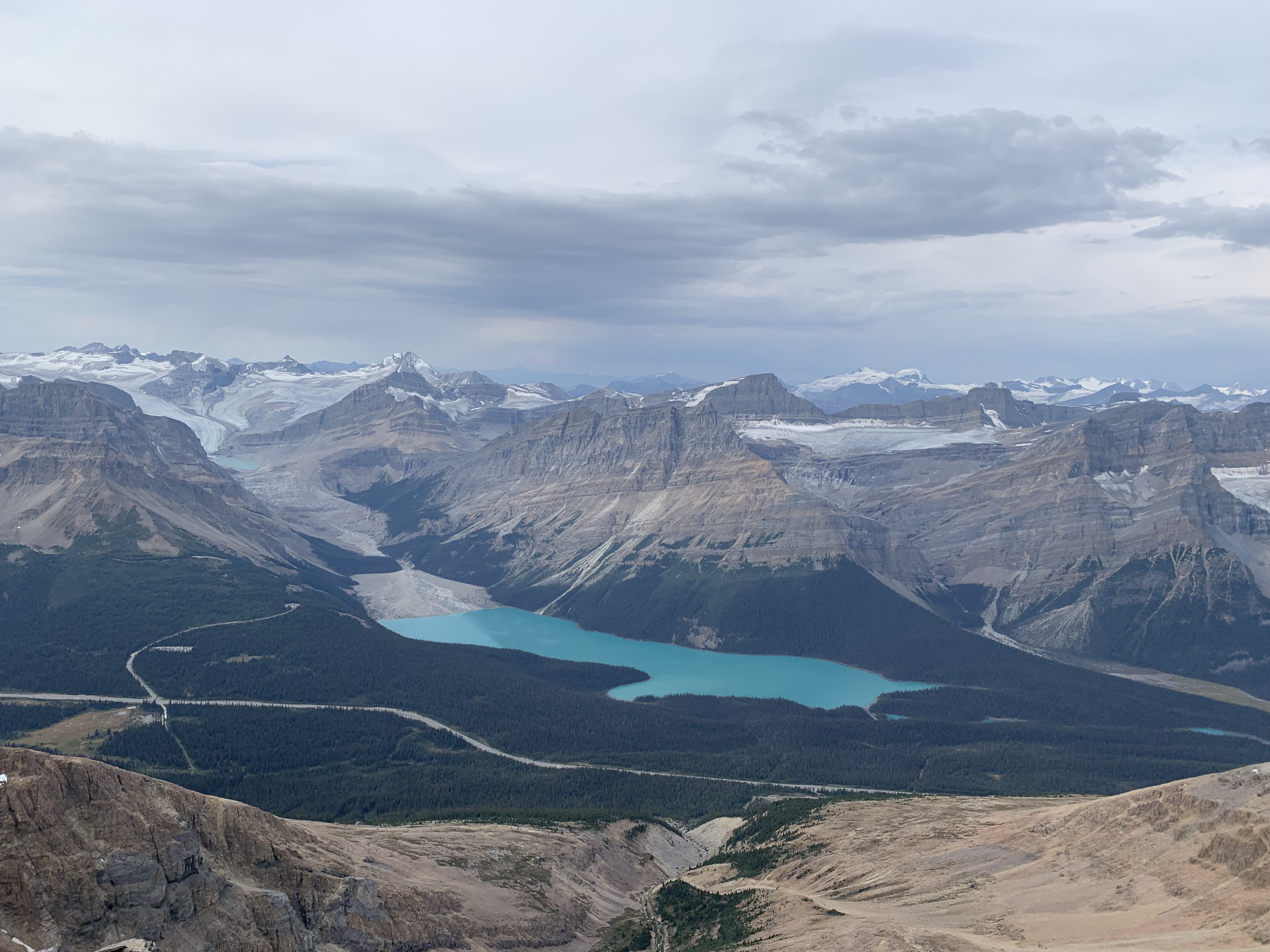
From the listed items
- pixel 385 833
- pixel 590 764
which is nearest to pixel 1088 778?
pixel 590 764

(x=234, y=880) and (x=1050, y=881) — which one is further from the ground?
(x=234, y=880)

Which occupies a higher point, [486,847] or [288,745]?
[486,847]

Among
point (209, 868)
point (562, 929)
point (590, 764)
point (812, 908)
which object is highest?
point (209, 868)

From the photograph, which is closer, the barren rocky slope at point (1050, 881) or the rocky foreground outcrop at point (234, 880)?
the rocky foreground outcrop at point (234, 880)

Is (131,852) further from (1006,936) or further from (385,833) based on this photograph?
(1006,936)

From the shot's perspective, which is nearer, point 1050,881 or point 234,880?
point 234,880
